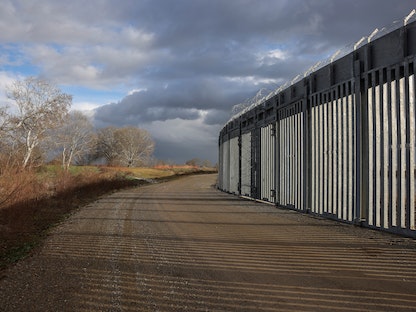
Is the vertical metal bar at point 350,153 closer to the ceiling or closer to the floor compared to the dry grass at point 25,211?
closer to the ceiling

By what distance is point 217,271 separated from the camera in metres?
5.97

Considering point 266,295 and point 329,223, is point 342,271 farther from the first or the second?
point 329,223

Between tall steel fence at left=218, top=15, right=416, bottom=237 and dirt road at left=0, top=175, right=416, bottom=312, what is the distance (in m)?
0.93

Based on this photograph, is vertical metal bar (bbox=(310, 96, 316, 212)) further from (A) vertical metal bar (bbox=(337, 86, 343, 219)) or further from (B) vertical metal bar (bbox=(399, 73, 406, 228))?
(B) vertical metal bar (bbox=(399, 73, 406, 228))

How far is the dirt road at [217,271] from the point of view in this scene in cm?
468

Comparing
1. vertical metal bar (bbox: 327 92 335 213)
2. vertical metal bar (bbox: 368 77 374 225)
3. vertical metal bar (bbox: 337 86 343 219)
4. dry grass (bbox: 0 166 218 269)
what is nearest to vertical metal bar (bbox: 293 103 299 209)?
vertical metal bar (bbox: 327 92 335 213)

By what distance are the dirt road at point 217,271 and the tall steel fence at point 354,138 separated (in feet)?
3.07

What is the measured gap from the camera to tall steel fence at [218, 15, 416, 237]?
8.49m

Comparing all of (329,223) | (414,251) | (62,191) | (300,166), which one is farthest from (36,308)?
(62,191)

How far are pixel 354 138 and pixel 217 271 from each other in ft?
19.8

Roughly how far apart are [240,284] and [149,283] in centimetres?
123

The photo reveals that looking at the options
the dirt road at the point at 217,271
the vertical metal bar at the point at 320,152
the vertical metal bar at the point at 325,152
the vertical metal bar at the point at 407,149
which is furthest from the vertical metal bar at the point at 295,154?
the vertical metal bar at the point at 407,149

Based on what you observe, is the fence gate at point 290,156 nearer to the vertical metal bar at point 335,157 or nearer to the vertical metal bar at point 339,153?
the vertical metal bar at point 335,157

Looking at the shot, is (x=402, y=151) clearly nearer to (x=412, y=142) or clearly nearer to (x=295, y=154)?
(x=412, y=142)
